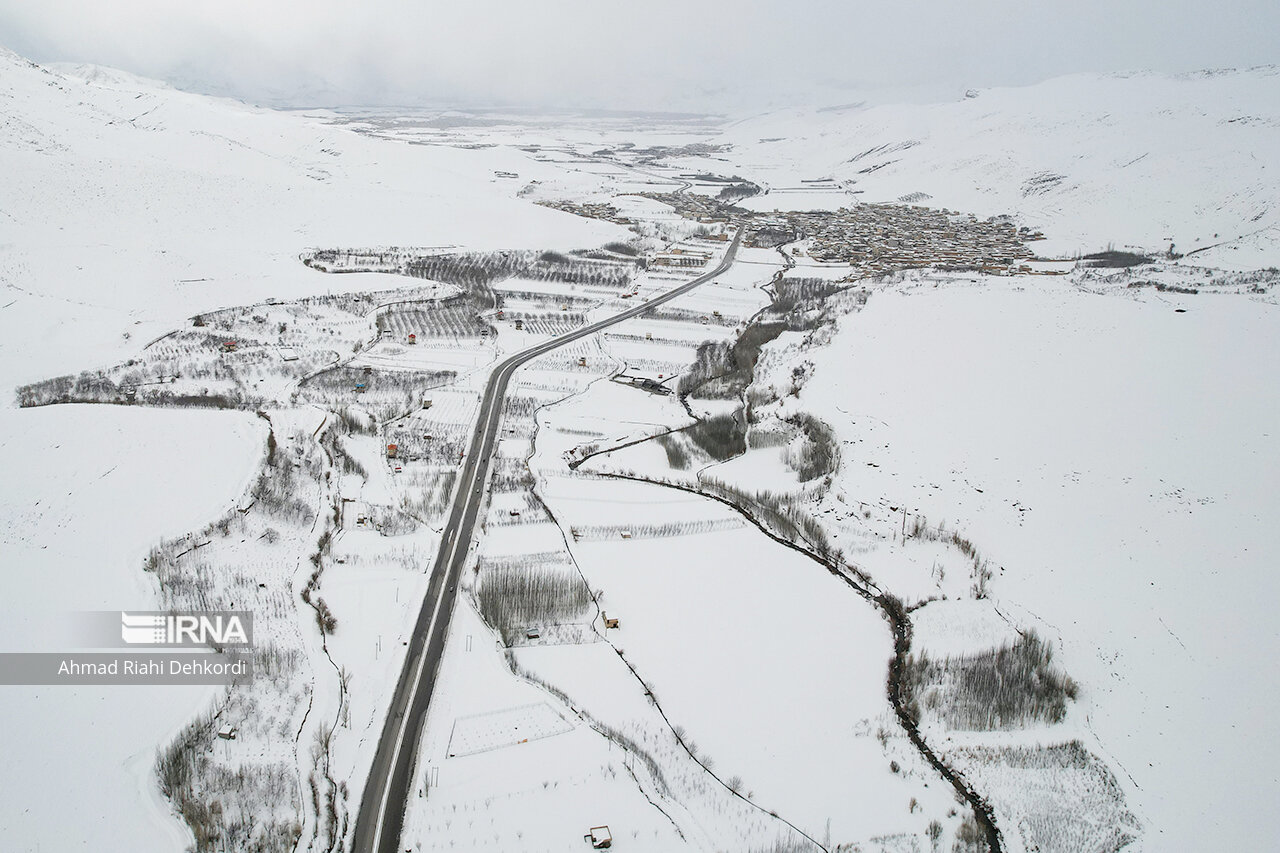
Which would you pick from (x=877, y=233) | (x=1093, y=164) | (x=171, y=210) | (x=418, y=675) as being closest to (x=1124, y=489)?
(x=418, y=675)

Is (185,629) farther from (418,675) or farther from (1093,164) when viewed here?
(1093,164)

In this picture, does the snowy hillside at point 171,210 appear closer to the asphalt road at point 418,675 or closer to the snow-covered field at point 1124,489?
the asphalt road at point 418,675

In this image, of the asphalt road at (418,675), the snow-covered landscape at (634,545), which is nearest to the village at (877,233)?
the snow-covered landscape at (634,545)

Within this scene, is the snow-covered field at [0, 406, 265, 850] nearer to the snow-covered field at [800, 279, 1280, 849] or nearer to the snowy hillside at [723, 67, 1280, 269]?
the snow-covered field at [800, 279, 1280, 849]

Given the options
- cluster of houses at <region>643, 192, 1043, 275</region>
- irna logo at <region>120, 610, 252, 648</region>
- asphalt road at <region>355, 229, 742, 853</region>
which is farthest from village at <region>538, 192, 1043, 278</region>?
irna logo at <region>120, 610, 252, 648</region>

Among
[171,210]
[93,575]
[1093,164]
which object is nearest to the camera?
[93,575]

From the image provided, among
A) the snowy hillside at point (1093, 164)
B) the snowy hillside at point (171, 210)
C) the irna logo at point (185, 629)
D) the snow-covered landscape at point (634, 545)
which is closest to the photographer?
the snow-covered landscape at point (634, 545)
